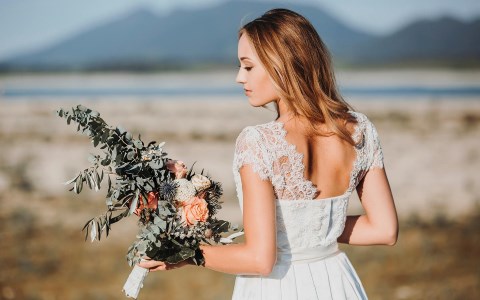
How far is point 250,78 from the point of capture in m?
2.71

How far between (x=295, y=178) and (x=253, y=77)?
41 cm

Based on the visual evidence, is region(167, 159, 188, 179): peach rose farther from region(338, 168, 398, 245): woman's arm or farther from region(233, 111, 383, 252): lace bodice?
region(338, 168, 398, 245): woman's arm

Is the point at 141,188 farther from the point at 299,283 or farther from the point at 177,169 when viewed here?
the point at 299,283

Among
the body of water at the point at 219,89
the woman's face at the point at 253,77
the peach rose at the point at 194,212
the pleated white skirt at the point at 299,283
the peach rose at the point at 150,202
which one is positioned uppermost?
the woman's face at the point at 253,77

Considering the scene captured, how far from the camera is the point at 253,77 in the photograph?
270 cm

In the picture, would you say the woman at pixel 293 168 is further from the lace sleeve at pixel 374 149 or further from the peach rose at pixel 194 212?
the peach rose at pixel 194 212

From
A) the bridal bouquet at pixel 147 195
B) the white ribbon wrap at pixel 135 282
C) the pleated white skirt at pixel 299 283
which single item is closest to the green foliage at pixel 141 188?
the bridal bouquet at pixel 147 195

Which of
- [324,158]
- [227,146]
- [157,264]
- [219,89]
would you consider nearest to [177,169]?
[157,264]

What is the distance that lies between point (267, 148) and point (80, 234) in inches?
332

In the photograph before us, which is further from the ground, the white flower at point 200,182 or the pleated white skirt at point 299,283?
the white flower at point 200,182

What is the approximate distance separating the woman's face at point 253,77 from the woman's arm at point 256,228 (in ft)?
1.01

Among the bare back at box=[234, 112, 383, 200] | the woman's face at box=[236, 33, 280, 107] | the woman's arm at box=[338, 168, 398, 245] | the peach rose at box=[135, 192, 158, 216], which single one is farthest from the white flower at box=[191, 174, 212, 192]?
the woman's arm at box=[338, 168, 398, 245]

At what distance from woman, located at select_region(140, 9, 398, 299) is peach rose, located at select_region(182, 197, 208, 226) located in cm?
11

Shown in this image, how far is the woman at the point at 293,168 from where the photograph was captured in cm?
258
